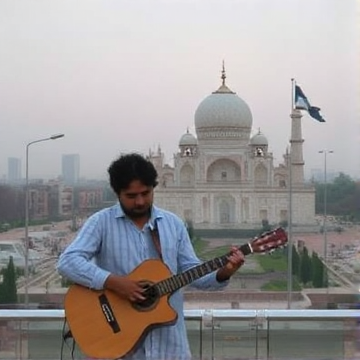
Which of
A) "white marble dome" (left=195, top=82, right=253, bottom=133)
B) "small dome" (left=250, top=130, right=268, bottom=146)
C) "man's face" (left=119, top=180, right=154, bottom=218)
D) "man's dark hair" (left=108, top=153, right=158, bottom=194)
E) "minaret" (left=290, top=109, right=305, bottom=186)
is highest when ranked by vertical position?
"white marble dome" (left=195, top=82, right=253, bottom=133)

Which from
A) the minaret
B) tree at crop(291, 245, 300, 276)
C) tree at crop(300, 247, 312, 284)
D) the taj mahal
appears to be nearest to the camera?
tree at crop(300, 247, 312, 284)

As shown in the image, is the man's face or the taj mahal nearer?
the man's face

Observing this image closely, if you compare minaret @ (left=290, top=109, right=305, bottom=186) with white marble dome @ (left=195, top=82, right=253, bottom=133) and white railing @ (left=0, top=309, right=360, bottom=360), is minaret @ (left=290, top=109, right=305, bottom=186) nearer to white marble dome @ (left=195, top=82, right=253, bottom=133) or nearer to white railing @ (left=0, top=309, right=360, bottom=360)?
white marble dome @ (left=195, top=82, right=253, bottom=133)

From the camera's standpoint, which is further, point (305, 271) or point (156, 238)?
point (305, 271)

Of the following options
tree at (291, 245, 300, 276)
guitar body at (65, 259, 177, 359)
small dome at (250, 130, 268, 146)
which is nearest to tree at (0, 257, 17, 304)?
tree at (291, 245, 300, 276)

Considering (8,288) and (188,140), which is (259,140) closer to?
(188,140)

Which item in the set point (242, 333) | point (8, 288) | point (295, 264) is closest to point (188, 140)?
point (295, 264)
